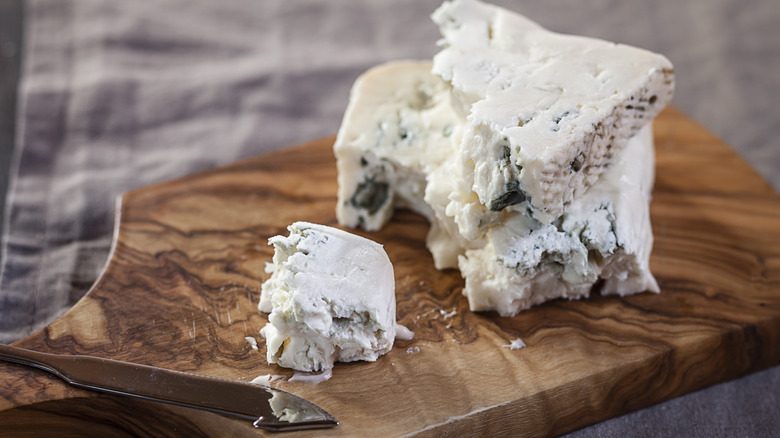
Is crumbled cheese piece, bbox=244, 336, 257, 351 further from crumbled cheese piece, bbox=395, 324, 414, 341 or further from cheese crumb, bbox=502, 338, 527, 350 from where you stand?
cheese crumb, bbox=502, 338, 527, 350

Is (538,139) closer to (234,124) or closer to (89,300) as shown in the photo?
(89,300)

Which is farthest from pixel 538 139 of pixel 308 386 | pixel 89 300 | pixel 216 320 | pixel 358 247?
pixel 89 300

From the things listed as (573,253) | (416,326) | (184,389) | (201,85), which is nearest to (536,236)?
(573,253)

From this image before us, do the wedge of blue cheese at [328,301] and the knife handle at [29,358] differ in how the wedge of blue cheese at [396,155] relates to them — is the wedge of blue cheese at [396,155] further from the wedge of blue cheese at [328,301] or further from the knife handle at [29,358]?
the knife handle at [29,358]

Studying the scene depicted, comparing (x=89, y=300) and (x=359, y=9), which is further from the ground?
(x=359, y=9)

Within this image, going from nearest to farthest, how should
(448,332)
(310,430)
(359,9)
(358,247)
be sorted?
(310,430), (358,247), (448,332), (359,9)

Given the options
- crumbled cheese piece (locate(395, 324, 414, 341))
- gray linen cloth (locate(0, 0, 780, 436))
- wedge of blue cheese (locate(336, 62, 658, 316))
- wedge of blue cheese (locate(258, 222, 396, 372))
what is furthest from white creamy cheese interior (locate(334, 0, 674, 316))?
gray linen cloth (locate(0, 0, 780, 436))

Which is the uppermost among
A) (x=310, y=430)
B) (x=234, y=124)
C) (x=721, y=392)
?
(x=234, y=124)
